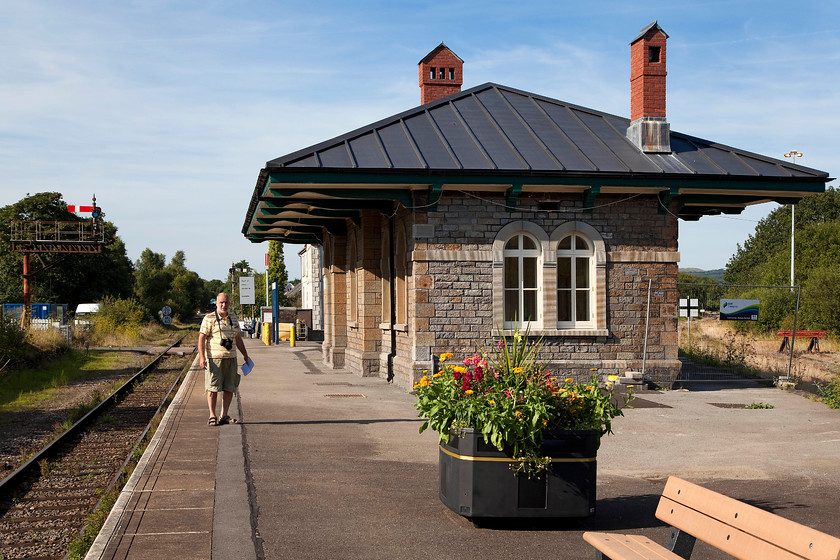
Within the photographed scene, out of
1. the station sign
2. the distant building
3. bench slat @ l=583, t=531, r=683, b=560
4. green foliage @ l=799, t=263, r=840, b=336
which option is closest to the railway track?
bench slat @ l=583, t=531, r=683, b=560

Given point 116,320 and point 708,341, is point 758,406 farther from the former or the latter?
point 116,320

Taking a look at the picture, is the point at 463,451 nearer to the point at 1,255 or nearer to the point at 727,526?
the point at 727,526

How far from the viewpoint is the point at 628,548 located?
4.69 metres

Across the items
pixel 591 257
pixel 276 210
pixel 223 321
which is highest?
pixel 276 210

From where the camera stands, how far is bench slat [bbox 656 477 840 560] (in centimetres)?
356

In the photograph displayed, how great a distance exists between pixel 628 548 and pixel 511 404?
1685mm

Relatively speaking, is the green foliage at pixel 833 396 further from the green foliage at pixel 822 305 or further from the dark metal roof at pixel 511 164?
the green foliage at pixel 822 305

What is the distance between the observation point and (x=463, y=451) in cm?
628

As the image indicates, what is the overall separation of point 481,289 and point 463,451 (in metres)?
9.58

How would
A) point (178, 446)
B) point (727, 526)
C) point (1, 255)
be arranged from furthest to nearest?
point (1, 255)
point (178, 446)
point (727, 526)

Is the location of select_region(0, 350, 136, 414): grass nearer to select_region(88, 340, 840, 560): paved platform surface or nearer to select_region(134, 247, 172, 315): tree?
select_region(88, 340, 840, 560): paved platform surface

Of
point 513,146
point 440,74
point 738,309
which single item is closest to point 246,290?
point 440,74

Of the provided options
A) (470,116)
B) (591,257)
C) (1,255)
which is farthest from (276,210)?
(1,255)

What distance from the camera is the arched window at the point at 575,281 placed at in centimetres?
1627
